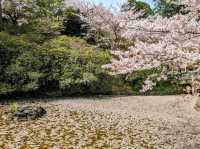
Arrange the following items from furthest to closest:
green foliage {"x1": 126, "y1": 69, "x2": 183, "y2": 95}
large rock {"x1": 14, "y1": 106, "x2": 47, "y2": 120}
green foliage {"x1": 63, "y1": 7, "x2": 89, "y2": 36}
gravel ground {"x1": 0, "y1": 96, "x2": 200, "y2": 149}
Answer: green foliage {"x1": 63, "y1": 7, "x2": 89, "y2": 36} → green foliage {"x1": 126, "y1": 69, "x2": 183, "y2": 95} → large rock {"x1": 14, "y1": 106, "x2": 47, "y2": 120} → gravel ground {"x1": 0, "y1": 96, "x2": 200, "y2": 149}

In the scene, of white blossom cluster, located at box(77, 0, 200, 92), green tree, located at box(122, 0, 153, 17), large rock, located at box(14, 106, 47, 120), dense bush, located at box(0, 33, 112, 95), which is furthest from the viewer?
green tree, located at box(122, 0, 153, 17)

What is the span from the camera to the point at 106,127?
11.6 meters

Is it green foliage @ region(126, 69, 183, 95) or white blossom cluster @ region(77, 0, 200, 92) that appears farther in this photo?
green foliage @ region(126, 69, 183, 95)

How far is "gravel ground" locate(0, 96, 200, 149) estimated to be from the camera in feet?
32.5

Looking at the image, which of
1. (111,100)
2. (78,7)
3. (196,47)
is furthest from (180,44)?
(78,7)

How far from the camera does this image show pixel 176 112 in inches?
567

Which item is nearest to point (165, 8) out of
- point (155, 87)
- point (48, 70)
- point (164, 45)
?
point (155, 87)

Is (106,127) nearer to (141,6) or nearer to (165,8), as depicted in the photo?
(165,8)

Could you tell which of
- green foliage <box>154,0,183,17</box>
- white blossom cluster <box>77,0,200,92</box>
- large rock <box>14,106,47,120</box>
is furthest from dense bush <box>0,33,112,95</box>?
green foliage <box>154,0,183,17</box>

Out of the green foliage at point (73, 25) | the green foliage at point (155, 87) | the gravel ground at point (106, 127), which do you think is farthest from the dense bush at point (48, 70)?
the green foliage at point (73, 25)

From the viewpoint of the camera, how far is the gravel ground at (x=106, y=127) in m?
9.90

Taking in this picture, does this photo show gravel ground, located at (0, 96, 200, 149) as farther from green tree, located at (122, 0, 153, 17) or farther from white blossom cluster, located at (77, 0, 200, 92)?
Answer: green tree, located at (122, 0, 153, 17)

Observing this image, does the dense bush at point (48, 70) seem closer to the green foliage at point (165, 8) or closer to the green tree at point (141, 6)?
the green tree at point (141, 6)

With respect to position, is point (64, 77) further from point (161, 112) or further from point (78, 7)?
point (78, 7)
